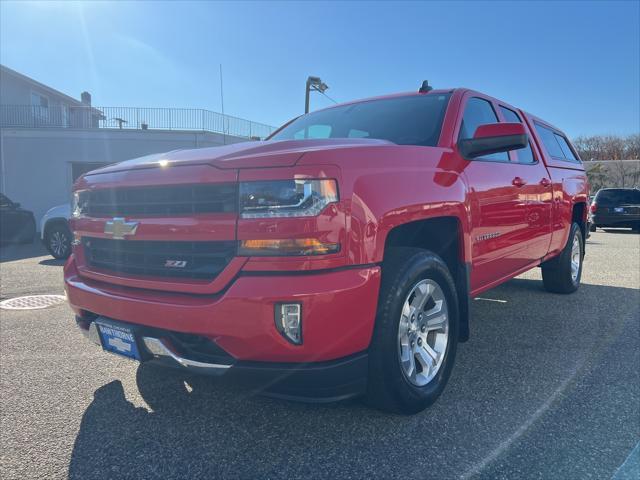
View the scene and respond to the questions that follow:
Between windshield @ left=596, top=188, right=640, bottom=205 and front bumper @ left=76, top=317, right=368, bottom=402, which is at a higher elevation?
windshield @ left=596, top=188, right=640, bottom=205

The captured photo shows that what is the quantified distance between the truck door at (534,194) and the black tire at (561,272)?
83cm

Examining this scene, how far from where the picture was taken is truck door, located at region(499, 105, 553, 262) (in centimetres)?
405

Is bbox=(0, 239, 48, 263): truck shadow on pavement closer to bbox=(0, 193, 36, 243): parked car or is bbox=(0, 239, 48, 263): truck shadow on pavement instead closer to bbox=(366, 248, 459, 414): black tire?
bbox=(0, 193, 36, 243): parked car

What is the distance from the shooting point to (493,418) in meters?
2.58

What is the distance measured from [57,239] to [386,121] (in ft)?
26.5

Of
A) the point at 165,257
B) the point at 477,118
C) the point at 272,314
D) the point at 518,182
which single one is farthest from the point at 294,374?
the point at 518,182

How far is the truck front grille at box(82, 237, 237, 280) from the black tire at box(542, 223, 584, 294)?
4524mm

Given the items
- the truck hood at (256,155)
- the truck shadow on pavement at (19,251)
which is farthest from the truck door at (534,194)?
the truck shadow on pavement at (19,251)

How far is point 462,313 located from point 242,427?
1483mm

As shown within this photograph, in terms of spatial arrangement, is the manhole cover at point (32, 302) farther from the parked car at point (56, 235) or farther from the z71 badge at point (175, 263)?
the parked car at point (56, 235)

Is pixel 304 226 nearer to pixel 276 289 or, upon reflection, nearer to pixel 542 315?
pixel 276 289

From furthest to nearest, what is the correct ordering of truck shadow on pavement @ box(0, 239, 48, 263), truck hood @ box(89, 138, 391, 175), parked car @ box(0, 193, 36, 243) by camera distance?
1. parked car @ box(0, 193, 36, 243)
2. truck shadow on pavement @ box(0, 239, 48, 263)
3. truck hood @ box(89, 138, 391, 175)

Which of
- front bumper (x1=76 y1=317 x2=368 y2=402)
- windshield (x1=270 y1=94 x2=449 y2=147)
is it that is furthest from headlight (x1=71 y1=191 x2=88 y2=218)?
windshield (x1=270 y1=94 x2=449 y2=147)

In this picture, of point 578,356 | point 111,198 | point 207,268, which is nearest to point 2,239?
point 111,198
